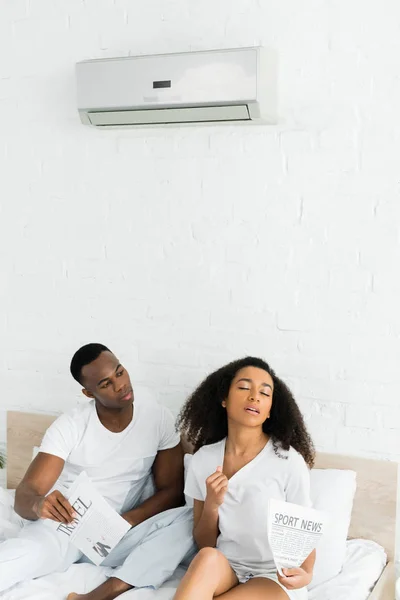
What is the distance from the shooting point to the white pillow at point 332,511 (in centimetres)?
224

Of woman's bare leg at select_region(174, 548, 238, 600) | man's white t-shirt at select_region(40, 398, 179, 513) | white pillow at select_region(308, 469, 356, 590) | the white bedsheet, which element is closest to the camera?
woman's bare leg at select_region(174, 548, 238, 600)

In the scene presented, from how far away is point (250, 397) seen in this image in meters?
2.22

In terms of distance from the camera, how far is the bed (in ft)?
7.02

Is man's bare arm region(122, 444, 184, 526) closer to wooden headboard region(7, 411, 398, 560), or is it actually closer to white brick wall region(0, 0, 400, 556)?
white brick wall region(0, 0, 400, 556)

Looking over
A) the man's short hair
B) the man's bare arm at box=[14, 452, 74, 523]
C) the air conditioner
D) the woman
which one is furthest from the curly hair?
the air conditioner

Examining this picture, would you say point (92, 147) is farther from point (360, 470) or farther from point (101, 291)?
point (360, 470)

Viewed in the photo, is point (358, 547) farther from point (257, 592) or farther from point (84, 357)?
point (84, 357)

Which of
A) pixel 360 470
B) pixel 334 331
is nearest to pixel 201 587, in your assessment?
pixel 360 470

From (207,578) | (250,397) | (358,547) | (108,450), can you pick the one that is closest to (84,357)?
(108,450)

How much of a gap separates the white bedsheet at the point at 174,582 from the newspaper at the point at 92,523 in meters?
0.08

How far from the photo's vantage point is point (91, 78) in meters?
2.58

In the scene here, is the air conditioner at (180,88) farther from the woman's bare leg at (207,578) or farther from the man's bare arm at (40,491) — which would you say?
the woman's bare leg at (207,578)

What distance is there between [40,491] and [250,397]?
734 millimetres

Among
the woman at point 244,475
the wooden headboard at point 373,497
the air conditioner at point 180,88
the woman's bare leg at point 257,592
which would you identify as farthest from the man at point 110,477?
the air conditioner at point 180,88
